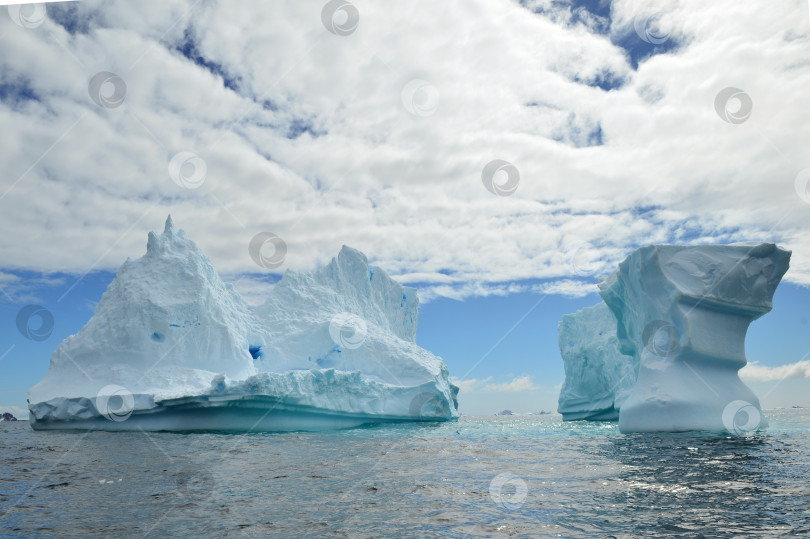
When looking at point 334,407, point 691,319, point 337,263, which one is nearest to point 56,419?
→ point 334,407

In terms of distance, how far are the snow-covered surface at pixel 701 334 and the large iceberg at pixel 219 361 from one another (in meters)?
13.8

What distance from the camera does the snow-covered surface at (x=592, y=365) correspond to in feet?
103

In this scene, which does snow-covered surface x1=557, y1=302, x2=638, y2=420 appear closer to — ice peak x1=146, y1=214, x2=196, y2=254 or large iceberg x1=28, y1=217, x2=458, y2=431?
large iceberg x1=28, y1=217, x2=458, y2=431

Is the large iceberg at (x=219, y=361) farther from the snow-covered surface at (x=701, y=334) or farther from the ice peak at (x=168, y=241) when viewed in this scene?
the snow-covered surface at (x=701, y=334)

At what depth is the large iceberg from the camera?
2267cm

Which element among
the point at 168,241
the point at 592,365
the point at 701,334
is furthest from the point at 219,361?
the point at 592,365

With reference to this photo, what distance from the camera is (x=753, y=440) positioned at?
1440 cm

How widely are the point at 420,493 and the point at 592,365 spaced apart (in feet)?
91.5

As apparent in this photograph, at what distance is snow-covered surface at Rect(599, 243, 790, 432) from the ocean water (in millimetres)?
4034

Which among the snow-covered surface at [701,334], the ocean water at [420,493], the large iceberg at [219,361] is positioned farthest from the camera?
the large iceberg at [219,361]

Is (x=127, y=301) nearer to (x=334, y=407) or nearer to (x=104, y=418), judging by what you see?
(x=104, y=418)

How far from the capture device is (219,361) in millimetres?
26406

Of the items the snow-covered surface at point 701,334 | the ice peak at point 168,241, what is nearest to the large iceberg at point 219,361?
the ice peak at point 168,241

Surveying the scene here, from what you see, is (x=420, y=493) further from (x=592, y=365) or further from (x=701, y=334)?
(x=592, y=365)
